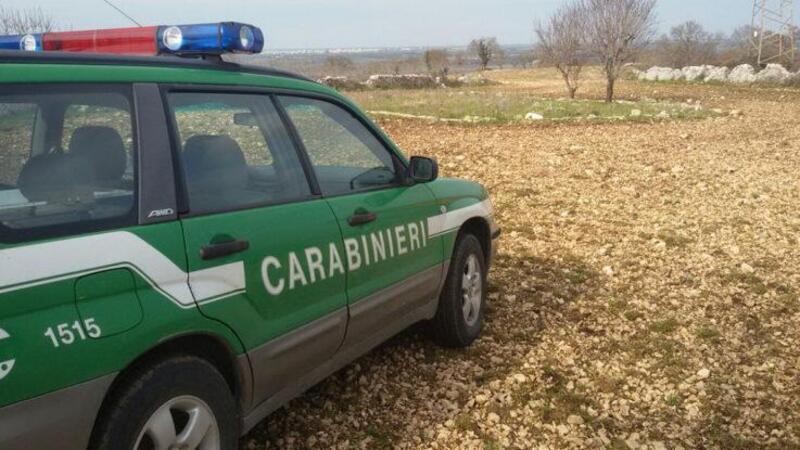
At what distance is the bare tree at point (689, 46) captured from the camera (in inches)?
1801

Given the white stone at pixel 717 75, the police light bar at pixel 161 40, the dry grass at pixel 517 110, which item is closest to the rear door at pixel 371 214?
the police light bar at pixel 161 40

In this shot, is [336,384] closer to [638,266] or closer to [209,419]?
[209,419]

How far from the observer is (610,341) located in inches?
187

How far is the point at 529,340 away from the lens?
4738 millimetres

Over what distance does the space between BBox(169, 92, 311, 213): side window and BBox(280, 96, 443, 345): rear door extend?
0.14 metres

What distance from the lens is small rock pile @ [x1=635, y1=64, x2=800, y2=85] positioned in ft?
106

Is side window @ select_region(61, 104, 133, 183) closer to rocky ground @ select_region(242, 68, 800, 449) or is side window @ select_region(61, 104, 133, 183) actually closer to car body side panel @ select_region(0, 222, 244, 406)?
car body side panel @ select_region(0, 222, 244, 406)

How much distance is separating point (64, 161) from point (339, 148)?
1.56m

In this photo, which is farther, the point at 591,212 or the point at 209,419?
the point at 591,212

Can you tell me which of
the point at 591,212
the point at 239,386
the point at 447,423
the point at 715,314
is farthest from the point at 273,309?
the point at 591,212

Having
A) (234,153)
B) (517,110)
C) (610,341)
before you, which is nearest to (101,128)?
(234,153)

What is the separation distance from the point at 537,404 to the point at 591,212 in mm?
4880

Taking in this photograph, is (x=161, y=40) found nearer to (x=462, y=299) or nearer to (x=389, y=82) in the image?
(x=462, y=299)

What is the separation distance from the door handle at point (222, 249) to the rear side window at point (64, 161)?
281mm
